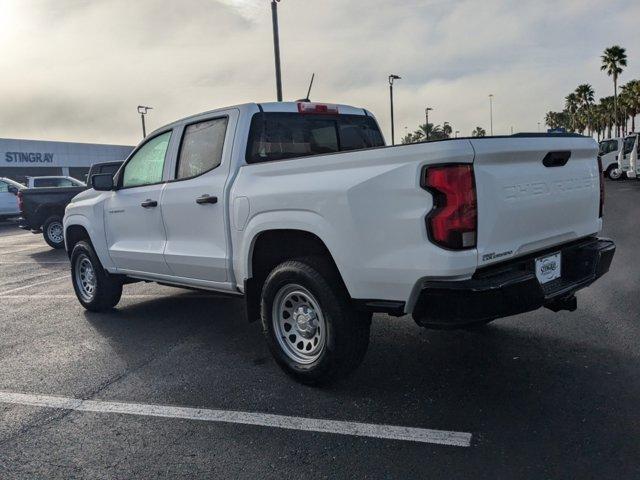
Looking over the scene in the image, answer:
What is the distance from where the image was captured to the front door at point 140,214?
16.2 ft

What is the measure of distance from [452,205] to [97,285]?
4563 mm

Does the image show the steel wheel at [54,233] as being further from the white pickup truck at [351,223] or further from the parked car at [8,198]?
the white pickup truck at [351,223]

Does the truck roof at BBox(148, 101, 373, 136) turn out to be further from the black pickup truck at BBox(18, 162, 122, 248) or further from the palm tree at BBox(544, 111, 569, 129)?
the palm tree at BBox(544, 111, 569, 129)

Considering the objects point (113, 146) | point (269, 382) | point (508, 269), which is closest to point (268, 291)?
point (269, 382)

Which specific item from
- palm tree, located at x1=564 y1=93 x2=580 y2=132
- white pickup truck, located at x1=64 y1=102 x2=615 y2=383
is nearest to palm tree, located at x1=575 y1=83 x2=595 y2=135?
palm tree, located at x1=564 y1=93 x2=580 y2=132

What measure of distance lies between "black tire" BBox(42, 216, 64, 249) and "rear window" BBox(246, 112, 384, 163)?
1031 centimetres

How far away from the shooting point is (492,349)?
13.9 ft

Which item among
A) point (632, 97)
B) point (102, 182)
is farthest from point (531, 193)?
point (632, 97)

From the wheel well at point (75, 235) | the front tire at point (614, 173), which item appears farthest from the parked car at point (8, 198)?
the front tire at point (614, 173)

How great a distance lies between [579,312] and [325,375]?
9.39ft

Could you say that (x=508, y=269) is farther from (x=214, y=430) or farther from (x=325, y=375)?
(x=214, y=430)

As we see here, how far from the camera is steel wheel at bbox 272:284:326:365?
3.65m

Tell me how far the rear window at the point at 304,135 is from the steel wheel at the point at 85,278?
9.92ft

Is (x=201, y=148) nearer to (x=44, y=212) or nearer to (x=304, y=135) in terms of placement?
(x=304, y=135)
